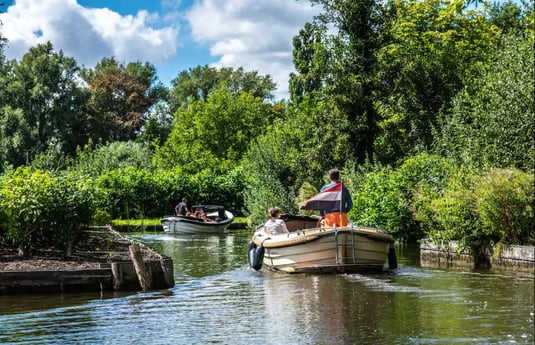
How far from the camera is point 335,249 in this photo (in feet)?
60.8

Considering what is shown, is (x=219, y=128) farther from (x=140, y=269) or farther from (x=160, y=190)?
(x=140, y=269)

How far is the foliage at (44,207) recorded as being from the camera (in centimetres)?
1803

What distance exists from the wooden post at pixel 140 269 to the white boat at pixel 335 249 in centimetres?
404

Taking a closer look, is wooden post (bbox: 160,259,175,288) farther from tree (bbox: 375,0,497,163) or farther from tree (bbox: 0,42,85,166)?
tree (bbox: 0,42,85,166)

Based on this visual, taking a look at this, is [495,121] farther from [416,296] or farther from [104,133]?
[104,133]

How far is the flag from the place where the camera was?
736 inches

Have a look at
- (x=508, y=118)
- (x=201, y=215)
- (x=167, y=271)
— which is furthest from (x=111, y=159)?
(x=167, y=271)

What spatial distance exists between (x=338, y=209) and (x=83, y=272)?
239 inches

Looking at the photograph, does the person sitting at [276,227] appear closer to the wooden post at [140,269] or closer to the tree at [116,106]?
the wooden post at [140,269]

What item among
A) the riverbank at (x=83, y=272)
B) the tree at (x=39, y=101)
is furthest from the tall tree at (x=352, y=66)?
the tree at (x=39, y=101)

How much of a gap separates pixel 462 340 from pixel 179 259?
15.5 m

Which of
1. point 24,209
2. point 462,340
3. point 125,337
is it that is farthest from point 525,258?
point 24,209

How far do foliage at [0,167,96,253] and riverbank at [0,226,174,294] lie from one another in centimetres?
56

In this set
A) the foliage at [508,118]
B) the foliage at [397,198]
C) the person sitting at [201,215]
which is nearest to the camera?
the foliage at [508,118]
